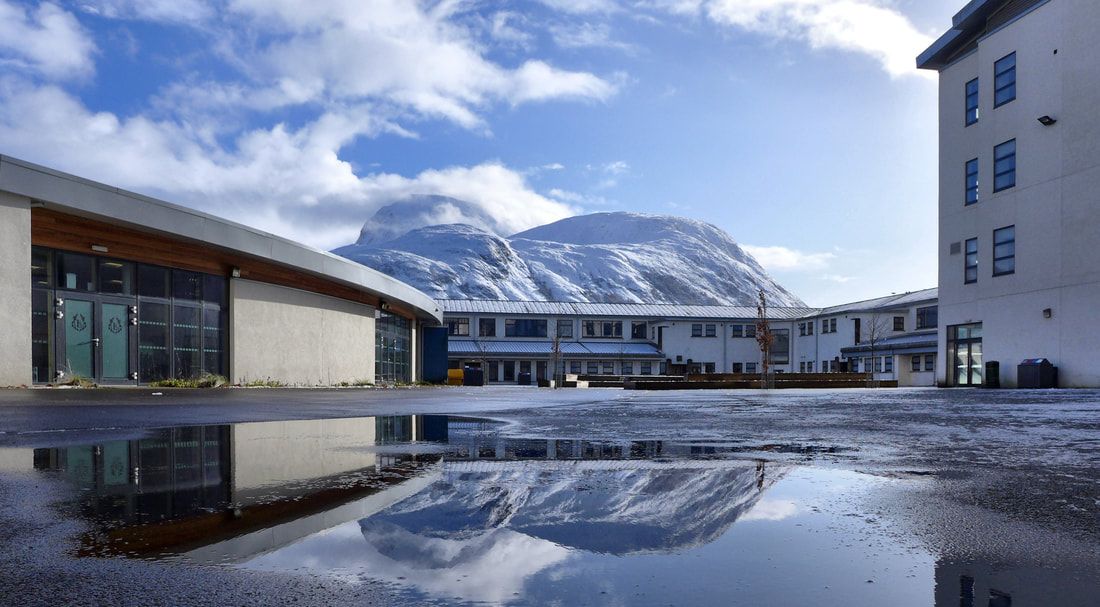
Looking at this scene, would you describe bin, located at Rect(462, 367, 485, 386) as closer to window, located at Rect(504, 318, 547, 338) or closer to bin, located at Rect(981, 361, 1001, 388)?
window, located at Rect(504, 318, 547, 338)

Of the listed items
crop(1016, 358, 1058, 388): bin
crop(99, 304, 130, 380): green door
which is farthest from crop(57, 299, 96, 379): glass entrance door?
crop(1016, 358, 1058, 388): bin

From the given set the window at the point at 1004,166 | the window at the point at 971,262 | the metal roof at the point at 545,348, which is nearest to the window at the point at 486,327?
the metal roof at the point at 545,348

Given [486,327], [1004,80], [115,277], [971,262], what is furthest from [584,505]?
[486,327]

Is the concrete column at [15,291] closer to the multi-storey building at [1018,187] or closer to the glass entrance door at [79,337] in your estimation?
the glass entrance door at [79,337]

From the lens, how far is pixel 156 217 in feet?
67.4

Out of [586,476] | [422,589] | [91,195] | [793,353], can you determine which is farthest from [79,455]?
[793,353]

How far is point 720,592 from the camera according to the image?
2289mm

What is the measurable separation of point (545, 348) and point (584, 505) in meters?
74.2

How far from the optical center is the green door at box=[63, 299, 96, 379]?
20094mm

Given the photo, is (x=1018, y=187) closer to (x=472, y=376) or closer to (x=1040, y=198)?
(x=1040, y=198)

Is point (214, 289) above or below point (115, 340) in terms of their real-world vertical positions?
above

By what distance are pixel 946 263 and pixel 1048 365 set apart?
8.65 meters

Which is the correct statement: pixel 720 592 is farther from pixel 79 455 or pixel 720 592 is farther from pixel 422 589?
pixel 79 455

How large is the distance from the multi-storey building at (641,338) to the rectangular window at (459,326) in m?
0.10
